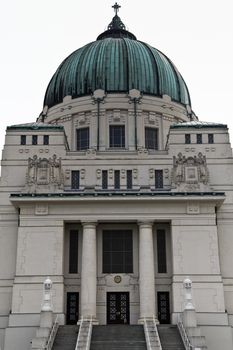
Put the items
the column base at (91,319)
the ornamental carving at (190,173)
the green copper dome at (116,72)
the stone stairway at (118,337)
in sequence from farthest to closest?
the green copper dome at (116,72), the ornamental carving at (190,173), the column base at (91,319), the stone stairway at (118,337)

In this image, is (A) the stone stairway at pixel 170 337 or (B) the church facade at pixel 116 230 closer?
(A) the stone stairway at pixel 170 337

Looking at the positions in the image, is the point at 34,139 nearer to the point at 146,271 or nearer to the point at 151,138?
the point at 151,138

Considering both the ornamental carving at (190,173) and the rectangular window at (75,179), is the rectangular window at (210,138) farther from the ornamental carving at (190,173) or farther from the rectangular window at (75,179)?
the rectangular window at (75,179)

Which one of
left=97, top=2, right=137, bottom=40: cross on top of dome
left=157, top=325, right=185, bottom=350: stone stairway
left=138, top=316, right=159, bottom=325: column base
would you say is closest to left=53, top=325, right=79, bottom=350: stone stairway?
left=138, top=316, right=159, bottom=325: column base

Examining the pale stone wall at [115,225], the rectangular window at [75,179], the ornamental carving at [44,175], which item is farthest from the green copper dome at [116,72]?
the ornamental carving at [44,175]

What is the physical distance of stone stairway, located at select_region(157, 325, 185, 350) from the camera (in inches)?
1473

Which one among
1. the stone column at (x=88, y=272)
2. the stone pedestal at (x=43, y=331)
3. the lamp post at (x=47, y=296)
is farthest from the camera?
the stone column at (x=88, y=272)

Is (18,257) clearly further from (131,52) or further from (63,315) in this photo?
(131,52)

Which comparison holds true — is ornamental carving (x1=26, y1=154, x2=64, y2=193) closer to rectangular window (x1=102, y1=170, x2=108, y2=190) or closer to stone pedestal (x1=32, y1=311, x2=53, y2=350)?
rectangular window (x1=102, y1=170, x2=108, y2=190)

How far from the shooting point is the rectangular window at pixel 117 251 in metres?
46.6

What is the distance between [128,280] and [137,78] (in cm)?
2286

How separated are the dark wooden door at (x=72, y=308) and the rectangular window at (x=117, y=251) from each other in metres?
3.20

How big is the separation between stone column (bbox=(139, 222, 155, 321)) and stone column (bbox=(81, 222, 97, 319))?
370cm

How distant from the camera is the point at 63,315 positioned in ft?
142
